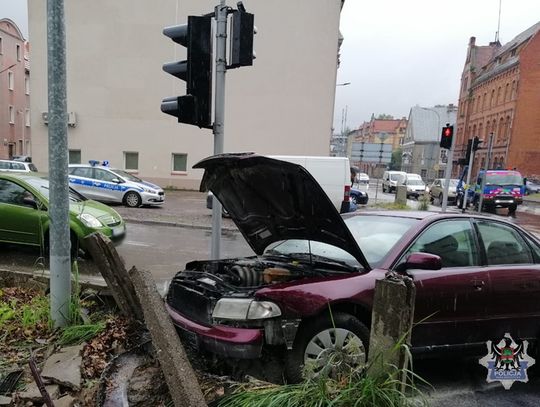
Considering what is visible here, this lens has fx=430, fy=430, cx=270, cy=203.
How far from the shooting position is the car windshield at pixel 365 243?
12.9ft

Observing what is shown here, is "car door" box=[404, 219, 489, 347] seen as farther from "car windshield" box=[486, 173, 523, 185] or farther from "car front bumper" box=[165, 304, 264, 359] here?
"car windshield" box=[486, 173, 523, 185]

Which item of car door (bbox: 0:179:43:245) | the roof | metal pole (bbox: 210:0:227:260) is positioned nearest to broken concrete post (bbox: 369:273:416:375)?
metal pole (bbox: 210:0:227:260)

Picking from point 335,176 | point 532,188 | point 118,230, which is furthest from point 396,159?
point 118,230

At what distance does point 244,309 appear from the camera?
3299 millimetres

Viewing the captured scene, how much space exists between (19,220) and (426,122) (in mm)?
93000

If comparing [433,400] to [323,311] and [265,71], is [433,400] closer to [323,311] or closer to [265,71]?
[323,311]

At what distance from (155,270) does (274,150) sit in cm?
1942

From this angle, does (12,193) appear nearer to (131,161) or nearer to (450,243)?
(450,243)

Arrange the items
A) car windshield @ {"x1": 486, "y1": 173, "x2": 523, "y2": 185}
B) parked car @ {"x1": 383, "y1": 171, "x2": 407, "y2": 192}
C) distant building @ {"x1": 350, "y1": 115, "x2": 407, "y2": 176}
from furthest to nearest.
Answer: distant building @ {"x1": 350, "y1": 115, "x2": 407, "y2": 176}, parked car @ {"x1": 383, "y1": 171, "x2": 407, "y2": 192}, car windshield @ {"x1": 486, "y1": 173, "x2": 523, "y2": 185}

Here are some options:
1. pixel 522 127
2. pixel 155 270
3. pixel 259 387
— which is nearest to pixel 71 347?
pixel 259 387

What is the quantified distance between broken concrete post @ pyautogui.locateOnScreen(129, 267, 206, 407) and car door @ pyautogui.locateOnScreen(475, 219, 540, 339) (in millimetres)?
2815

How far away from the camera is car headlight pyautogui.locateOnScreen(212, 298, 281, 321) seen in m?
3.28

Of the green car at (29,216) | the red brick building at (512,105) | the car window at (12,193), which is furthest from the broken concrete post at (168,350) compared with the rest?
the red brick building at (512,105)

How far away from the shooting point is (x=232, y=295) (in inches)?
135
